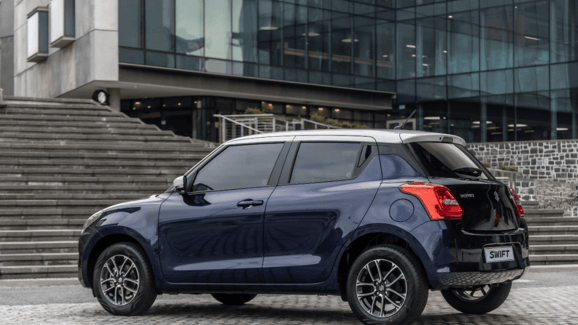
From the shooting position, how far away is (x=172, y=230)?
7246mm

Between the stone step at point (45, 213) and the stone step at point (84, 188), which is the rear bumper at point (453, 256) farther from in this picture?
the stone step at point (84, 188)

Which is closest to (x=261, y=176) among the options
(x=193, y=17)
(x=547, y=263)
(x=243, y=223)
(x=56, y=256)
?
(x=243, y=223)

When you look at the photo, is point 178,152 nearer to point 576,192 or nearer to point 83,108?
point 83,108

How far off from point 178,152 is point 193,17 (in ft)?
50.8

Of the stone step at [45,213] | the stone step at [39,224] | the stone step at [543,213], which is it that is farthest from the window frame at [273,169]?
the stone step at [543,213]

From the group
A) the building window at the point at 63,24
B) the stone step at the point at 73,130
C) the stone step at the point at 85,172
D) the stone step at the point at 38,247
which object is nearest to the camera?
the stone step at the point at 38,247

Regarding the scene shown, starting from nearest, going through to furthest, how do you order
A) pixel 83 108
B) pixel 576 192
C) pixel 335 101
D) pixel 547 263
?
pixel 547 263 < pixel 83 108 < pixel 576 192 < pixel 335 101

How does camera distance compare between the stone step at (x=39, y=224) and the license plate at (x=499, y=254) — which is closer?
the license plate at (x=499, y=254)

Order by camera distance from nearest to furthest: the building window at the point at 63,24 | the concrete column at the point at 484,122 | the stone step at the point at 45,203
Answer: the stone step at the point at 45,203
the building window at the point at 63,24
the concrete column at the point at 484,122

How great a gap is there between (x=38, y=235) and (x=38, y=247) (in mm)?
509

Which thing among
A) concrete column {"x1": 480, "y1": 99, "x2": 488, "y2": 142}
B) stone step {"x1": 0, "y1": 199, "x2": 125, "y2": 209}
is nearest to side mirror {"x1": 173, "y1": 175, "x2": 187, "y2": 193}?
stone step {"x1": 0, "y1": 199, "x2": 125, "y2": 209}

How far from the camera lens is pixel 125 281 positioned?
7.44m

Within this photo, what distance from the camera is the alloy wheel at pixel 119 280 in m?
7.42

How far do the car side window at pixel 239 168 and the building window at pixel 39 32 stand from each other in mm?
31686
